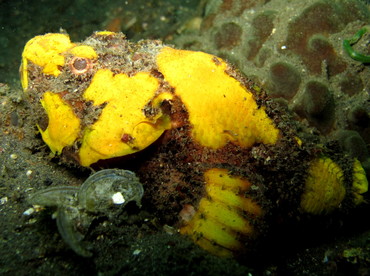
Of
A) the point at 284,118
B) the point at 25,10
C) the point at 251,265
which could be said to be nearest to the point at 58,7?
the point at 25,10

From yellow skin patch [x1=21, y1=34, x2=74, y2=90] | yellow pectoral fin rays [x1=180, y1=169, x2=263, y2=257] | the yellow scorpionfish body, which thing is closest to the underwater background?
yellow pectoral fin rays [x1=180, y1=169, x2=263, y2=257]

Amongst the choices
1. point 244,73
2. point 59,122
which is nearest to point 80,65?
point 59,122

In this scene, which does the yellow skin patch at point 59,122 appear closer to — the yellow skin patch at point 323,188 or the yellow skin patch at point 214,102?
the yellow skin patch at point 214,102

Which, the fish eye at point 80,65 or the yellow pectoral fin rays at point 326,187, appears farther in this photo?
the yellow pectoral fin rays at point 326,187

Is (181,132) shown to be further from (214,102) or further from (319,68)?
(319,68)

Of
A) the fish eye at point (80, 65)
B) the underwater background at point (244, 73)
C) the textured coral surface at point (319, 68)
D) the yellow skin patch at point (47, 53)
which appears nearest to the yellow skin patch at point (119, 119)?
the fish eye at point (80, 65)

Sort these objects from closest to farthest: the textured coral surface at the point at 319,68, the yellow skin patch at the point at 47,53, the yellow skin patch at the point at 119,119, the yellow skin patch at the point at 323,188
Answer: the yellow skin patch at the point at 119,119
the yellow skin patch at the point at 47,53
the yellow skin patch at the point at 323,188
the textured coral surface at the point at 319,68

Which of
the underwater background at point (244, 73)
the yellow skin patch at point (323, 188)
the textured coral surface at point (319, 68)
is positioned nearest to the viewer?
the underwater background at point (244, 73)

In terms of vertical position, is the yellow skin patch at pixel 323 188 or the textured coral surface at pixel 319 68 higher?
the textured coral surface at pixel 319 68
